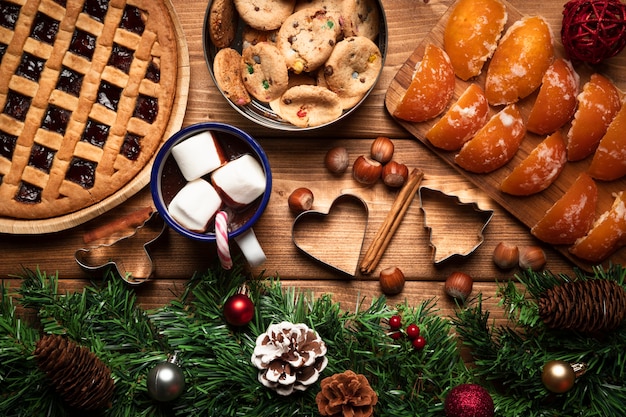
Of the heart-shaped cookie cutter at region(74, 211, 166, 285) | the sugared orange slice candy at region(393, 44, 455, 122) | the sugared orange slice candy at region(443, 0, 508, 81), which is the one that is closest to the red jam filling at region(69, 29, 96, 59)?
the heart-shaped cookie cutter at region(74, 211, 166, 285)

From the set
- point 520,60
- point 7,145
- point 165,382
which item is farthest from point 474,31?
point 7,145

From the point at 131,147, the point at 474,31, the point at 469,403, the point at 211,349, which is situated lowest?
the point at 211,349

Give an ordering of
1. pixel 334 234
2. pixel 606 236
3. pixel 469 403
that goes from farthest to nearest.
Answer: pixel 334 234 < pixel 606 236 < pixel 469 403

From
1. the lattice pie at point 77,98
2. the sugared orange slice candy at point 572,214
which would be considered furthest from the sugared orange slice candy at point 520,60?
the lattice pie at point 77,98

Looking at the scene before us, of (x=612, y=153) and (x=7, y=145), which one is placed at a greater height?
(x=612, y=153)

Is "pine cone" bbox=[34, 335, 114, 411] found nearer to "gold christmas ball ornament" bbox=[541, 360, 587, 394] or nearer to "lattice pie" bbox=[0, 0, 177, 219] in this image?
"lattice pie" bbox=[0, 0, 177, 219]

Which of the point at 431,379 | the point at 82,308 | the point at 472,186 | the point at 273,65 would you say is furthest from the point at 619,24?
the point at 82,308

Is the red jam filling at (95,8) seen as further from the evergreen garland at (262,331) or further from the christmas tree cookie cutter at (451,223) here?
the christmas tree cookie cutter at (451,223)

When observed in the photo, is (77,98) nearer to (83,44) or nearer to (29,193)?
(83,44)
